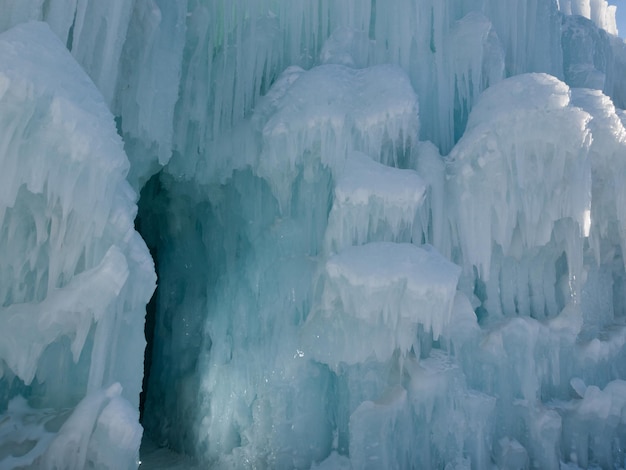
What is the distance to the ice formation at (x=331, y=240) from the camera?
17.1 feet

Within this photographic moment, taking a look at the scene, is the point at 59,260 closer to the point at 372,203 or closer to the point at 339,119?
the point at 372,203

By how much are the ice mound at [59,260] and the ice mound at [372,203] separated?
318 centimetres

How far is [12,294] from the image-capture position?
5.13 m

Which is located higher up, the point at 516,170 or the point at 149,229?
the point at 516,170

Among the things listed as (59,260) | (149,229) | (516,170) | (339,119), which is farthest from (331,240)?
(149,229)

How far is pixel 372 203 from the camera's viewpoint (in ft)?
23.8

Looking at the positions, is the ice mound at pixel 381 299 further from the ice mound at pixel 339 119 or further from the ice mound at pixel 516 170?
the ice mound at pixel 339 119

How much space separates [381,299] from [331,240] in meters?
1.24

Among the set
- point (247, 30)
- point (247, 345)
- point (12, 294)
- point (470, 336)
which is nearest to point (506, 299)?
point (470, 336)

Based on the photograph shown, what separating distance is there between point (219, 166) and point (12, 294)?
466 centimetres

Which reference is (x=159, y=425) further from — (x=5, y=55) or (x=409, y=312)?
(x=5, y=55)

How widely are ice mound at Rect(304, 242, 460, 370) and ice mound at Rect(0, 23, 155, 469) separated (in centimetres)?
307

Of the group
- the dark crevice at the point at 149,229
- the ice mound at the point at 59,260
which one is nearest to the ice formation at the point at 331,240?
the ice mound at the point at 59,260

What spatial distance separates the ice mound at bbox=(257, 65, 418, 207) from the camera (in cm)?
769
